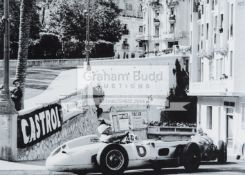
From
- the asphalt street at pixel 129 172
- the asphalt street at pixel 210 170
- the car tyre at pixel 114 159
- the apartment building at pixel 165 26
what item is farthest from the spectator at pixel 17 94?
the apartment building at pixel 165 26

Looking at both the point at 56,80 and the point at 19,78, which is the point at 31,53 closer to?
the point at 56,80

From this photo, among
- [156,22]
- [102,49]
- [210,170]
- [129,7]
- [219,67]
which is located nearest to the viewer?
[210,170]

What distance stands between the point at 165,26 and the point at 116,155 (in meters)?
23.5

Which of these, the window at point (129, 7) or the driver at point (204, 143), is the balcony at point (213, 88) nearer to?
the window at point (129, 7)

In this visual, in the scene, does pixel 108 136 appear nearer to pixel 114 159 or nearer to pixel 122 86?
pixel 114 159

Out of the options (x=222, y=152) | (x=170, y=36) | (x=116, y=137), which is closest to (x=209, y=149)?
(x=222, y=152)

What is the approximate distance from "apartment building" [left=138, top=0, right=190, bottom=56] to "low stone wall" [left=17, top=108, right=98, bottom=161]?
396 inches

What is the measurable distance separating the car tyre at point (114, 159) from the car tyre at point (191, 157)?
1.98 m

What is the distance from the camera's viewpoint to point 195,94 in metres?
37.2

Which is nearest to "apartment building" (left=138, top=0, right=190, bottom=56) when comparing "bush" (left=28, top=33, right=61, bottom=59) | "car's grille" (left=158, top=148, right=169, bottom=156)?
"bush" (left=28, top=33, right=61, bottom=59)

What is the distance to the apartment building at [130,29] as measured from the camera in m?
32.5

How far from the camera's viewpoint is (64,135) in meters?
23.5

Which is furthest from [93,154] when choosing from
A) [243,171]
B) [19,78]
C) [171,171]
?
[19,78]

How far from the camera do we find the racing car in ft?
53.2
